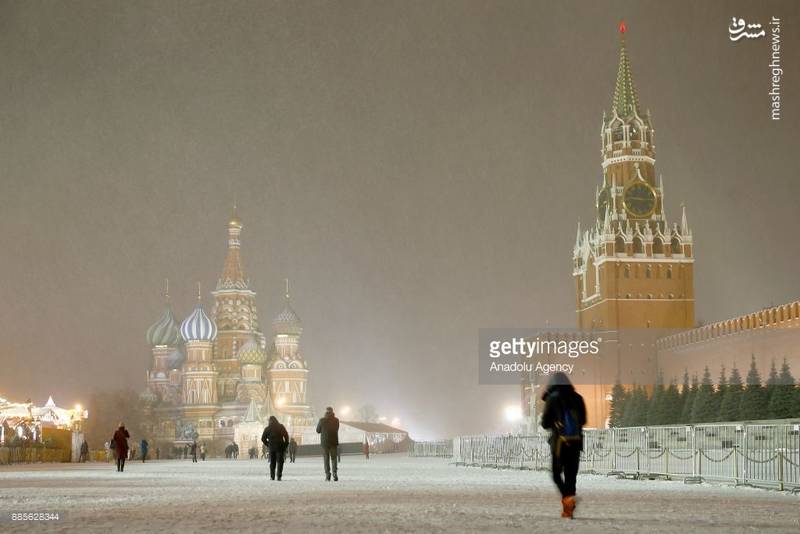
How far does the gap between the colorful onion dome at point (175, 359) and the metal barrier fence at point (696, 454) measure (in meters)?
94.2

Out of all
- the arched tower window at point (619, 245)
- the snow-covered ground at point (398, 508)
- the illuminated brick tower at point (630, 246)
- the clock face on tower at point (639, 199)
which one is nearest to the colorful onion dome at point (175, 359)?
the illuminated brick tower at point (630, 246)

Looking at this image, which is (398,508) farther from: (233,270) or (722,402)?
(233,270)

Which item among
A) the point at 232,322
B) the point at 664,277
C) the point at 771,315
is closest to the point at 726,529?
the point at 771,315

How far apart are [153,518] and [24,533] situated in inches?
69.1

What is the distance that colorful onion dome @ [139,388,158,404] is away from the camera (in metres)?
111

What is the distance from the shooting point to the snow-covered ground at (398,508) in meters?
10.5

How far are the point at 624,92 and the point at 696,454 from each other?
92.0 meters

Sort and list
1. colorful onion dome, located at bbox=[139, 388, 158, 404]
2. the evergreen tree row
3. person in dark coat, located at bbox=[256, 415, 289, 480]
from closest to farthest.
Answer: person in dark coat, located at bbox=[256, 415, 289, 480], the evergreen tree row, colorful onion dome, located at bbox=[139, 388, 158, 404]

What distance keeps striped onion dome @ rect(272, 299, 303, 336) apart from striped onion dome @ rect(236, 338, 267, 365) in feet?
13.4

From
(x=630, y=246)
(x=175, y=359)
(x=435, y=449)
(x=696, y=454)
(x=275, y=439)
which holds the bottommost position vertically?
(x=435, y=449)

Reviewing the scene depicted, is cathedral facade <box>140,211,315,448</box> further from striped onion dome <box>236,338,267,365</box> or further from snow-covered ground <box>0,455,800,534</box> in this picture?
snow-covered ground <box>0,455,800,534</box>

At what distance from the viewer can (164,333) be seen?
122 meters

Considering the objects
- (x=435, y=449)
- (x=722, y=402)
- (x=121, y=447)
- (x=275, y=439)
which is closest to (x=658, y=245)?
(x=435, y=449)

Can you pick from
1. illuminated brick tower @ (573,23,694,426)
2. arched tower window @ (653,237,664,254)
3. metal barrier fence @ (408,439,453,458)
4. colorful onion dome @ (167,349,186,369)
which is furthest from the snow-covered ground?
colorful onion dome @ (167,349,186,369)
